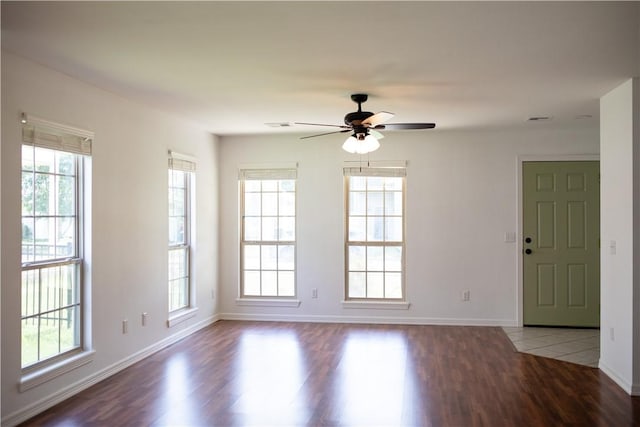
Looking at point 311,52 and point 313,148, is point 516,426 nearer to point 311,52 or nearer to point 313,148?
point 311,52

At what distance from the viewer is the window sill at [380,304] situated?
7277 millimetres

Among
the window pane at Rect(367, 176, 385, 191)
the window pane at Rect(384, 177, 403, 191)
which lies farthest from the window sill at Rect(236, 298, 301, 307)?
the window pane at Rect(384, 177, 403, 191)

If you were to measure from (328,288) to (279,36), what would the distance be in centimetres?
463

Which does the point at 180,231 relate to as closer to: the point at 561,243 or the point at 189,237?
the point at 189,237

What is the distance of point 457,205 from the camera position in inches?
284

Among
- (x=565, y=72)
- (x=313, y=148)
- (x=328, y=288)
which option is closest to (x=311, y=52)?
(x=565, y=72)

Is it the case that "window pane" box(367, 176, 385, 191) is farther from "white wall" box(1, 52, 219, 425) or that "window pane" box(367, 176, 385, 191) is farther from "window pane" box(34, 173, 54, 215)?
"window pane" box(34, 173, 54, 215)

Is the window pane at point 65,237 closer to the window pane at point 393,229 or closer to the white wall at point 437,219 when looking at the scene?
the white wall at point 437,219

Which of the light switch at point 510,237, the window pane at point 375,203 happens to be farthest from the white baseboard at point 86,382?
the light switch at point 510,237

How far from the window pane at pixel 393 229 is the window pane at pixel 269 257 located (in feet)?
5.05

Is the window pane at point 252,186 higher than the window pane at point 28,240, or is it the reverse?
the window pane at point 252,186

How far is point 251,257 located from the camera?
768cm

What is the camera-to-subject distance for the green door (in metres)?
6.96

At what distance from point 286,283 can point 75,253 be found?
346cm
